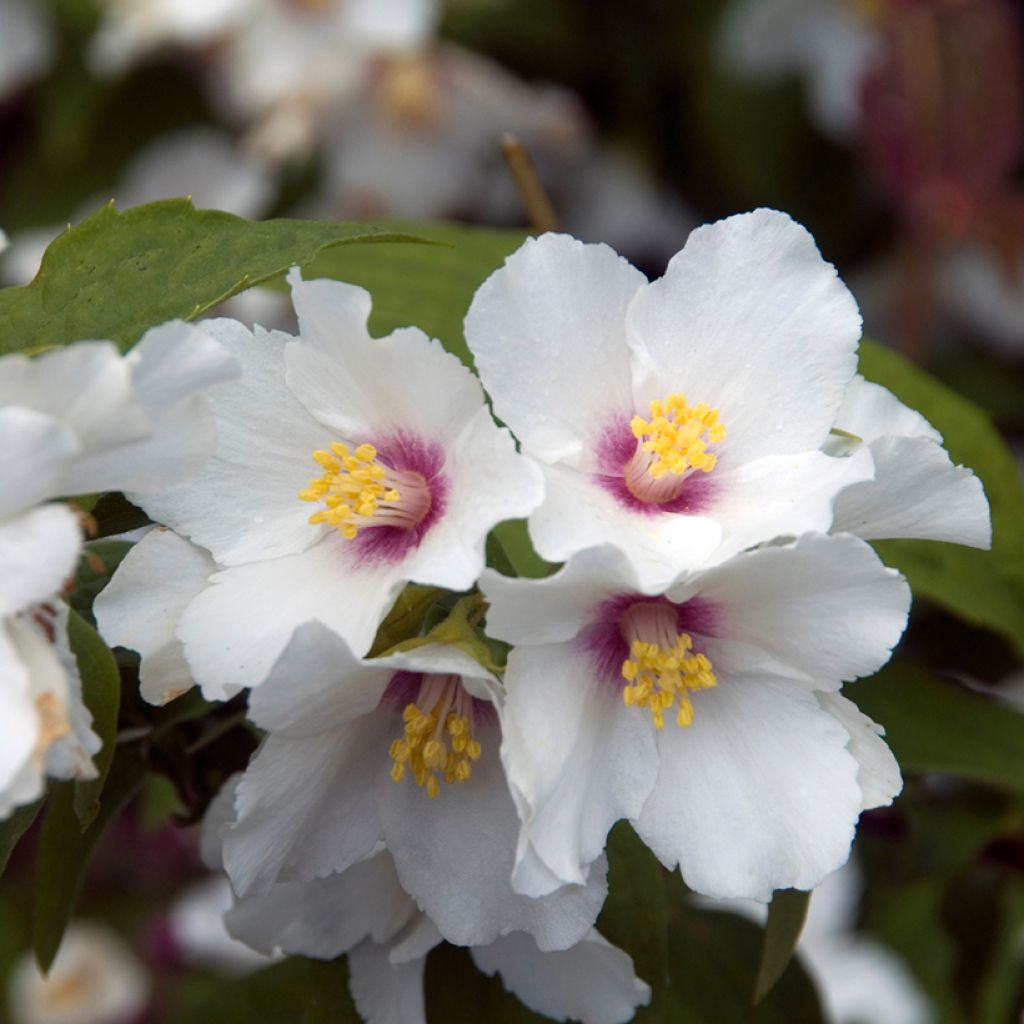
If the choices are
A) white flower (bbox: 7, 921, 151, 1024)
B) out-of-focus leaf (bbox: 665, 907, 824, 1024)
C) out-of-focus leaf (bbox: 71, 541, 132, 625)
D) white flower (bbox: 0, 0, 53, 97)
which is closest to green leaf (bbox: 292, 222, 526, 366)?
out-of-focus leaf (bbox: 71, 541, 132, 625)

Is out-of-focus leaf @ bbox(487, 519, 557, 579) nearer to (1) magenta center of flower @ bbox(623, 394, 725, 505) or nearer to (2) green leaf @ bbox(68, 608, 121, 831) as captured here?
(1) magenta center of flower @ bbox(623, 394, 725, 505)

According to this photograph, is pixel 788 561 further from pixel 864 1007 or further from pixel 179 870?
pixel 179 870

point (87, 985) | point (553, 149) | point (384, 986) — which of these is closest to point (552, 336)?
point (384, 986)

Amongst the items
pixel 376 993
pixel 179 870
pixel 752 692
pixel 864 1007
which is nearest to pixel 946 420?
pixel 752 692

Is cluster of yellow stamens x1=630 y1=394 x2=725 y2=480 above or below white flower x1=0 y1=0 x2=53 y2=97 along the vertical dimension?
above

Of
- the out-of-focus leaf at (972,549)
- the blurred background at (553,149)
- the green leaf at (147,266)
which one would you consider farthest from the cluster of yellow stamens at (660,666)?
the blurred background at (553,149)

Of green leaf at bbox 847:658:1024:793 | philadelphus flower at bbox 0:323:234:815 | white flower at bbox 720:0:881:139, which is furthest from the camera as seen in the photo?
white flower at bbox 720:0:881:139
